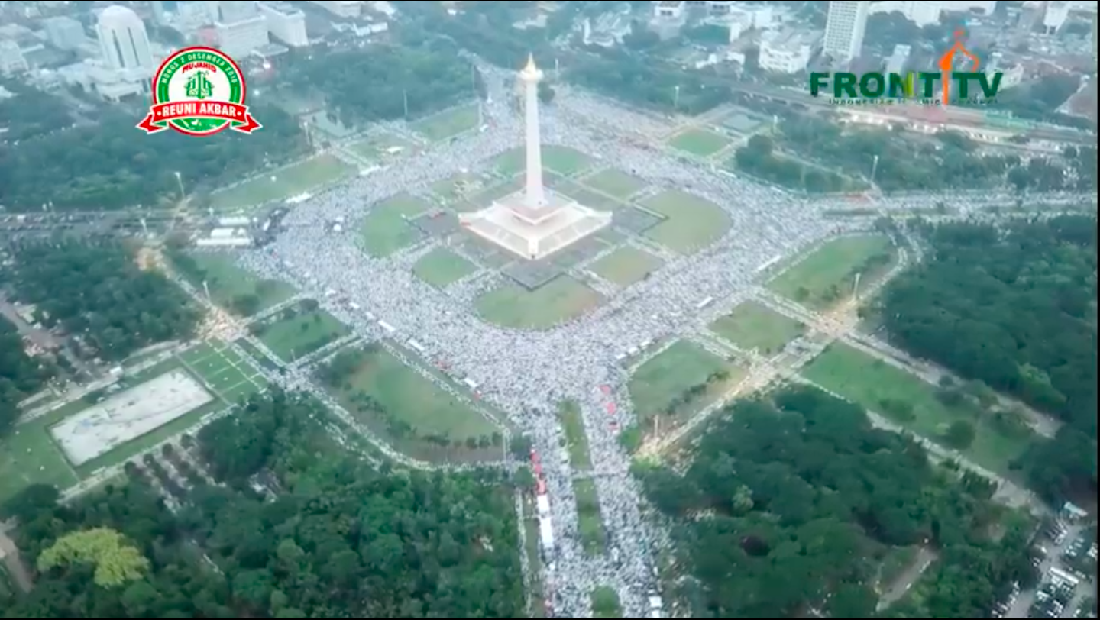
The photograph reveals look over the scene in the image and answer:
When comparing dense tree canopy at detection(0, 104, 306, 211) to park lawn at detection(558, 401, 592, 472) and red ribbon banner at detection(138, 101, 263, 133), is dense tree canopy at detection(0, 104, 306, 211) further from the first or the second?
A: park lawn at detection(558, 401, 592, 472)

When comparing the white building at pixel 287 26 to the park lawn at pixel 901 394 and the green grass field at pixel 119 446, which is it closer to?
the green grass field at pixel 119 446

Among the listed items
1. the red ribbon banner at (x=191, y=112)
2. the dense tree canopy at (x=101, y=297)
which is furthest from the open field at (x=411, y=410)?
the red ribbon banner at (x=191, y=112)

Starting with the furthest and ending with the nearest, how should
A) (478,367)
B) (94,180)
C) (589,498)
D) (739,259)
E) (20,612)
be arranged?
(94,180) < (739,259) < (478,367) < (589,498) < (20,612)

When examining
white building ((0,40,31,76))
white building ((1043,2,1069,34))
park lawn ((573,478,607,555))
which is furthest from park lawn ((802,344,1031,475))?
white building ((0,40,31,76))

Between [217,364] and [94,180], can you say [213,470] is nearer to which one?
[217,364]

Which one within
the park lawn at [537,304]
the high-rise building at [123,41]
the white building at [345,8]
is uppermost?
the high-rise building at [123,41]

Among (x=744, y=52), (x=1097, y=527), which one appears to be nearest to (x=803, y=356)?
(x=1097, y=527)
